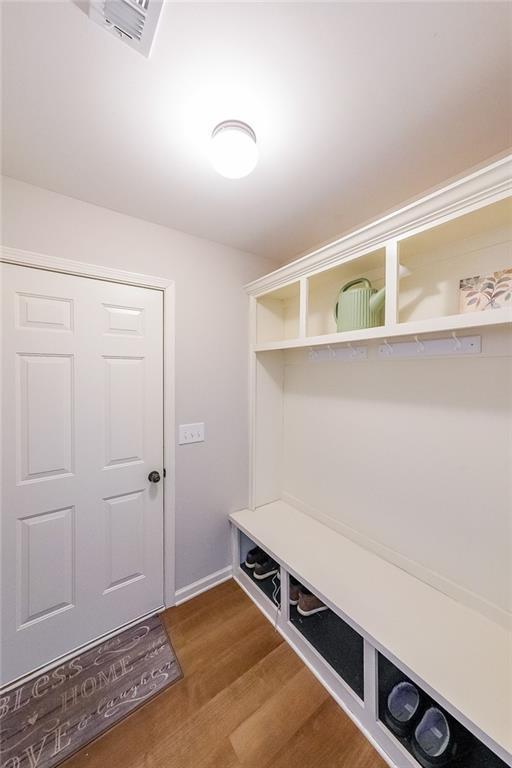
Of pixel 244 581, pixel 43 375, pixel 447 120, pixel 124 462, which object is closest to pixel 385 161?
pixel 447 120

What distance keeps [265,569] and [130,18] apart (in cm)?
257

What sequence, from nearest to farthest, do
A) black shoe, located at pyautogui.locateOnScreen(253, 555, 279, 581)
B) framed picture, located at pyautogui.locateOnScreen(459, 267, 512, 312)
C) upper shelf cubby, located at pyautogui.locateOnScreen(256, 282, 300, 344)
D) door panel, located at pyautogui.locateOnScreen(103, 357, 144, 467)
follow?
framed picture, located at pyautogui.locateOnScreen(459, 267, 512, 312)
door panel, located at pyautogui.locateOnScreen(103, 357, 144, 467)
black shoe, located at pyautogui.locateOnScreen(253, 555, 279, 581)
upper shelf cubby, located at pyautogui.locateOnScreen(256, 282, 300, 344)

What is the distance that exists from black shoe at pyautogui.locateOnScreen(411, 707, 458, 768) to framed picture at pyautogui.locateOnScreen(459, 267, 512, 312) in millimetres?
1639

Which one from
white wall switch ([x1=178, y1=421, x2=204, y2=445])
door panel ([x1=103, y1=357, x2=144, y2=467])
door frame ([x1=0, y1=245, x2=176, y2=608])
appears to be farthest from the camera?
white wall switch ([x1=178, y1=421, x2=204, y2=445])

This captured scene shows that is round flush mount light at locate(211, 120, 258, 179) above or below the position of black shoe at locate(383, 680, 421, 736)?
above

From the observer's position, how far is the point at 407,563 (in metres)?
1.48

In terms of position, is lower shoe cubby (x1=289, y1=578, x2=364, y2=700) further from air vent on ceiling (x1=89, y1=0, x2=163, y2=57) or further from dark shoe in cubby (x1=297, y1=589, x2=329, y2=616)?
air vent on ceiling (x1=89, y1=0, x2=163, y2=57)

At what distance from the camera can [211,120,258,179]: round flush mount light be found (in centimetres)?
99

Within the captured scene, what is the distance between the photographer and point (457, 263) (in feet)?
4.25

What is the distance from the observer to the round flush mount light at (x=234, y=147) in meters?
0.99

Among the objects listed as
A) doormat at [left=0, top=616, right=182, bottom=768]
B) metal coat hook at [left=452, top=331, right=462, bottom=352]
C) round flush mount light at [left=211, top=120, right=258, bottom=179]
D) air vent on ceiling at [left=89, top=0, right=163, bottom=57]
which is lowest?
doormat at [left=0, top=616, right=182, bottom=768]

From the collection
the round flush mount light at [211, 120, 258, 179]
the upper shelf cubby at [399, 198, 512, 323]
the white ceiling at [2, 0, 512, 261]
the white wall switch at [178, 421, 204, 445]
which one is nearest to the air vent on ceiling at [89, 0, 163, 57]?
the white ceiling at [2, 0, 512, 261]

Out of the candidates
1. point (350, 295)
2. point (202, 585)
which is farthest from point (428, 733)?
point (350, 295)

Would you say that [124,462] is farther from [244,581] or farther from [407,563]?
[407,563]
